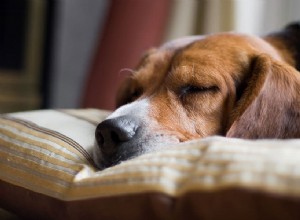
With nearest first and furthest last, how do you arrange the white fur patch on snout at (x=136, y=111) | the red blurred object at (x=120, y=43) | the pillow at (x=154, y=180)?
1. the pillow at (x=154, y=180)
2. the white fur patch on snout at (x=136, y=111)
3. the red blurred object at (x=120, y=43)

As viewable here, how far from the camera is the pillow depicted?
85 cm

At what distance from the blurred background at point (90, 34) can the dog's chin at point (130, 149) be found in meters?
1.59

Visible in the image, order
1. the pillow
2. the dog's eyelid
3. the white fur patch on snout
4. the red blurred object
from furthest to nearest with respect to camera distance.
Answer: the red blurred object
the dog's eyelid
the white fur patch on snout
the pillow

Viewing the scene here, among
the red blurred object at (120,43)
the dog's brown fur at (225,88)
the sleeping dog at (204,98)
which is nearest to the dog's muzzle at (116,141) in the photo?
the sleeping dog at (204,98)

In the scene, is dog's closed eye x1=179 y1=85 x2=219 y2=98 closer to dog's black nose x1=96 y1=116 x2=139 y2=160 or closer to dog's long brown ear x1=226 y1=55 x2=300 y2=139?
dog's long brown ear x1=226 y1=55 x2=300 y2=139

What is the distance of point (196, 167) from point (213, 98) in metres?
0.63

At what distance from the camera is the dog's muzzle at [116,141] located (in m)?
1.35

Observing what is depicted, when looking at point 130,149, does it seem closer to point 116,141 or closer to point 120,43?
point 116,141

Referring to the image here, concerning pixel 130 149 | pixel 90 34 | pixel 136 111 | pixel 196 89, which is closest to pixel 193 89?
pixel 196 89

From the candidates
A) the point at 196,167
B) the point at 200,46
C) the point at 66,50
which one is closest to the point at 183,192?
the point at 196,167

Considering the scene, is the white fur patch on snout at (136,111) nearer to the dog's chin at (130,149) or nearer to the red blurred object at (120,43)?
the dog's chin at (130,149)

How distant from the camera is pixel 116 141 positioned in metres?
1.37

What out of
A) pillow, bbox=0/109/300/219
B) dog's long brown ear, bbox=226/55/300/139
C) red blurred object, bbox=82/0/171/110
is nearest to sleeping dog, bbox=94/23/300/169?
dog's long brown ear, bbox=226/55/300/139

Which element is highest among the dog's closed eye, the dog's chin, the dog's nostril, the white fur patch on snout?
the dog's closed eye
